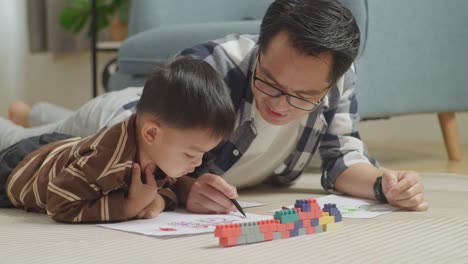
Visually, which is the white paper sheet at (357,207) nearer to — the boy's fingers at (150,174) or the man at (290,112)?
the man at (290,112)

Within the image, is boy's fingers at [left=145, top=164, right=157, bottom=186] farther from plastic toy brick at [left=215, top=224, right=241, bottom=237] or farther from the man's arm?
the man's arm

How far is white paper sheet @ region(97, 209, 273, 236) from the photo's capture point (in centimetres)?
115

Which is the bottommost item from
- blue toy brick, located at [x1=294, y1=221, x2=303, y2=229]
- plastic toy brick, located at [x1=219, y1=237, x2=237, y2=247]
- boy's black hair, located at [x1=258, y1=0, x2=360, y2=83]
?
blue toy brick, located at [x1=294, y1=221, x2=303, y2=229]

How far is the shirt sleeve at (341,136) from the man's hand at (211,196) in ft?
1.06

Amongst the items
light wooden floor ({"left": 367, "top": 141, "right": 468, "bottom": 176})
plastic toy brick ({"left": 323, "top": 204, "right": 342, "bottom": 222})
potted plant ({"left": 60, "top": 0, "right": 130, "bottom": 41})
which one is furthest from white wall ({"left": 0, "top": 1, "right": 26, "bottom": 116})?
plastic toy brick ({"left": 323, "top": 204, "right": 342, "bottom": 222})

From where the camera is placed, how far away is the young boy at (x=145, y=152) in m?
1.16

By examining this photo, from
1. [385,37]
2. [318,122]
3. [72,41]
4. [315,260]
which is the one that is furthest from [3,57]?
[315,260]

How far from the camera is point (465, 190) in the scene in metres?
1.79

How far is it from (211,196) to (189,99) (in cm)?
24

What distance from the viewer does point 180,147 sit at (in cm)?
117

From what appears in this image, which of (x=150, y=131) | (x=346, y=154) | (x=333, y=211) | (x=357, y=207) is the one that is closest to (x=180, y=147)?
(x=150, y=131)

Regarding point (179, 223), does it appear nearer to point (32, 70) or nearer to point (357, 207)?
point (357, 207)


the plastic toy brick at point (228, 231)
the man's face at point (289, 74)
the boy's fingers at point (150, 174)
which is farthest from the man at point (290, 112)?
the plastic toy brick at point (228, 231)

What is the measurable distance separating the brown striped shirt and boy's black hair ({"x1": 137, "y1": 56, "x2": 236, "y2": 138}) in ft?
0.25
